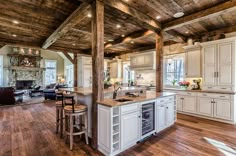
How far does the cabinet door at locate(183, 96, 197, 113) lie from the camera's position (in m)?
4.64

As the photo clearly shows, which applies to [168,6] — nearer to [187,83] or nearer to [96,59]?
[96,59]

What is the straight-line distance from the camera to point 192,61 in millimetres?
5004

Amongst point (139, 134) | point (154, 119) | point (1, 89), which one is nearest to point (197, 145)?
point (154, 119)

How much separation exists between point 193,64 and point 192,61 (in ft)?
0.39

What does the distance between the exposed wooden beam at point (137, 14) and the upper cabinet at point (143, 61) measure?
1.98 m

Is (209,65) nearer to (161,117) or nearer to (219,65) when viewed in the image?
(219,65)

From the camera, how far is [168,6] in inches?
124

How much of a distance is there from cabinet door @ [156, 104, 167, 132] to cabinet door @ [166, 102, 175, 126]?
0.52 ft

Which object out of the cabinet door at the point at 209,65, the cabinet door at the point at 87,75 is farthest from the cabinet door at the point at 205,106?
the cabinet door at the point at 87,75

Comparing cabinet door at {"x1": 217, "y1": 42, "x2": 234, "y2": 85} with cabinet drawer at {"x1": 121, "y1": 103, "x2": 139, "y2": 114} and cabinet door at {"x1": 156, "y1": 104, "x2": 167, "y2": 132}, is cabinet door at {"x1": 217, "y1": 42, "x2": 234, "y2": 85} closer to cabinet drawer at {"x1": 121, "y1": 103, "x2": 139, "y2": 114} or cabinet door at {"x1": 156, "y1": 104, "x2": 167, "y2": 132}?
cabinet door at {"x1": 156, "y1": 104, "x2": 167, "y2": 132}

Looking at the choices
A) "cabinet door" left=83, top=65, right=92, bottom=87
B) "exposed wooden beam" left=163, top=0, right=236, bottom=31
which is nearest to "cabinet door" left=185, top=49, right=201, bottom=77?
"exposed wooden beam" left=163, top=0, right=236, bottom=31

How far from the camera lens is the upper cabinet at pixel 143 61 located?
19.9 ft

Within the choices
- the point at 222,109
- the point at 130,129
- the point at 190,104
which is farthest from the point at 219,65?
the point at 130,129

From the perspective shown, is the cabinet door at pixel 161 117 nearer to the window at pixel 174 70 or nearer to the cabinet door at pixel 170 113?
the cabinet door at pixel 170 113
